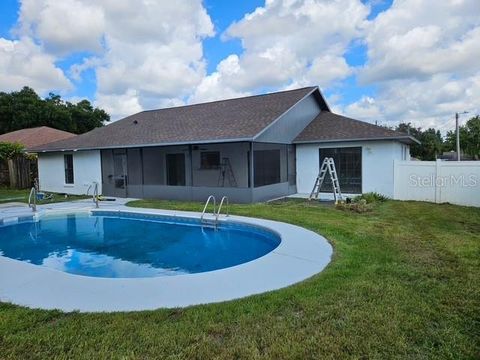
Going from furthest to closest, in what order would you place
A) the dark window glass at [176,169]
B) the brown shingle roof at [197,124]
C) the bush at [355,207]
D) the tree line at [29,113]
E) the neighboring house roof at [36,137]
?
the tree line at [29,113] < the neighboring house roof at [36,137] < the dark window glass at [176,169] < the brown shingle roof at [197,124] < the bush at [355,207]

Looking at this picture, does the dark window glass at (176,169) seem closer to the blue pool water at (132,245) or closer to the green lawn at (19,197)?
the green lawn at (19,197)

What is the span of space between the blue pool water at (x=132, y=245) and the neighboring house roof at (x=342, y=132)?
745cm

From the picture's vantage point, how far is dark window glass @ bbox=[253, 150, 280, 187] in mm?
14875

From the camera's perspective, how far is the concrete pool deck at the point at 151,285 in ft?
15.3

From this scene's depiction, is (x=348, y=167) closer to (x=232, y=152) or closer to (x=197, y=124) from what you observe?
(x=232, y=152)

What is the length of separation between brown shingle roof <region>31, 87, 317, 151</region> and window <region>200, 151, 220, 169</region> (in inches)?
64.7

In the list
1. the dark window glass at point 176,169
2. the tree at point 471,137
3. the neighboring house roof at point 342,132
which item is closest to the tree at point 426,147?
the tree at point 471,137

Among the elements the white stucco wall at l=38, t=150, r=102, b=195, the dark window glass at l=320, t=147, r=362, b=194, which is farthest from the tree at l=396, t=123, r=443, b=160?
the white stucco wall at l=38, t=150, r=102, b=195

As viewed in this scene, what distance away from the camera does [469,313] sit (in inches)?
163

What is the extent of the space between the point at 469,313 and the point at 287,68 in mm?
21408

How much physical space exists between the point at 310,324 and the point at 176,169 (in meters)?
16.5

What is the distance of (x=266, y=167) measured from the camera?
15.5 m

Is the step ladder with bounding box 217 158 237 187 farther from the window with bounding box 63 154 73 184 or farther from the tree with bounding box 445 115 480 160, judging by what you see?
the tree with bounding box 445 115 480 160

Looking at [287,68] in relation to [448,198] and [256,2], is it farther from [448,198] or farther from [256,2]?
[448,198]
